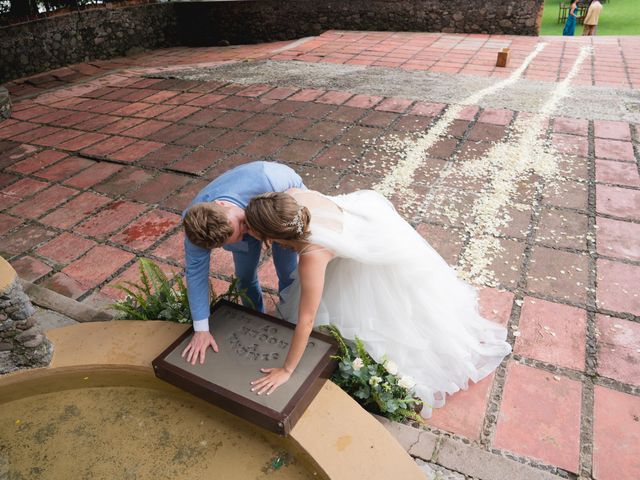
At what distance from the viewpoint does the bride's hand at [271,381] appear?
5.65 ft

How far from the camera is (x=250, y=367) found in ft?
6.01

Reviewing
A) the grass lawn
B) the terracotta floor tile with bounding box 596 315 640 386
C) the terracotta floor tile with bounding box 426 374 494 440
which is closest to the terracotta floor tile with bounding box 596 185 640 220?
the terracotta floor tile with bounding box 596 315 640 386

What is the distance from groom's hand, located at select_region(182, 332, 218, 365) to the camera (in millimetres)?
1868

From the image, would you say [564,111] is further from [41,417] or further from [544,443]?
[41,417]

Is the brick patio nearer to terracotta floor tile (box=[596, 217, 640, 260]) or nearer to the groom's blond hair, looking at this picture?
terracotta floor tile (box=[596, 217, 640, 260])

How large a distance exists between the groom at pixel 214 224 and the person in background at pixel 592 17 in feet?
31.3

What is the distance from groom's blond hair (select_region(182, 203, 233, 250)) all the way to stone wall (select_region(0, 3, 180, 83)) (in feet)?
22.5

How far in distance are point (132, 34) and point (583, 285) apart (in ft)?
27.8

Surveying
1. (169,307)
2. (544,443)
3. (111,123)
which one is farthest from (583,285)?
(111,123)

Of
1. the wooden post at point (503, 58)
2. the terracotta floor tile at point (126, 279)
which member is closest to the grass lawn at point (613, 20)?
the wooden post at point (503, 58)

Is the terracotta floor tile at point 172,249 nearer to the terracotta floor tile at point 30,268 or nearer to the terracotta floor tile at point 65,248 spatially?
the terracotta floor tile at point 65,248

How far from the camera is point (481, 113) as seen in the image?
459 centimetres

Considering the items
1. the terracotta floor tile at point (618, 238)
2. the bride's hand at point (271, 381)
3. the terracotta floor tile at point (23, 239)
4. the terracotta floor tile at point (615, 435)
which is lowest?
the terracotta floor tile at point (615, 435)

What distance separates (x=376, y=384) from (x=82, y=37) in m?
7.94
